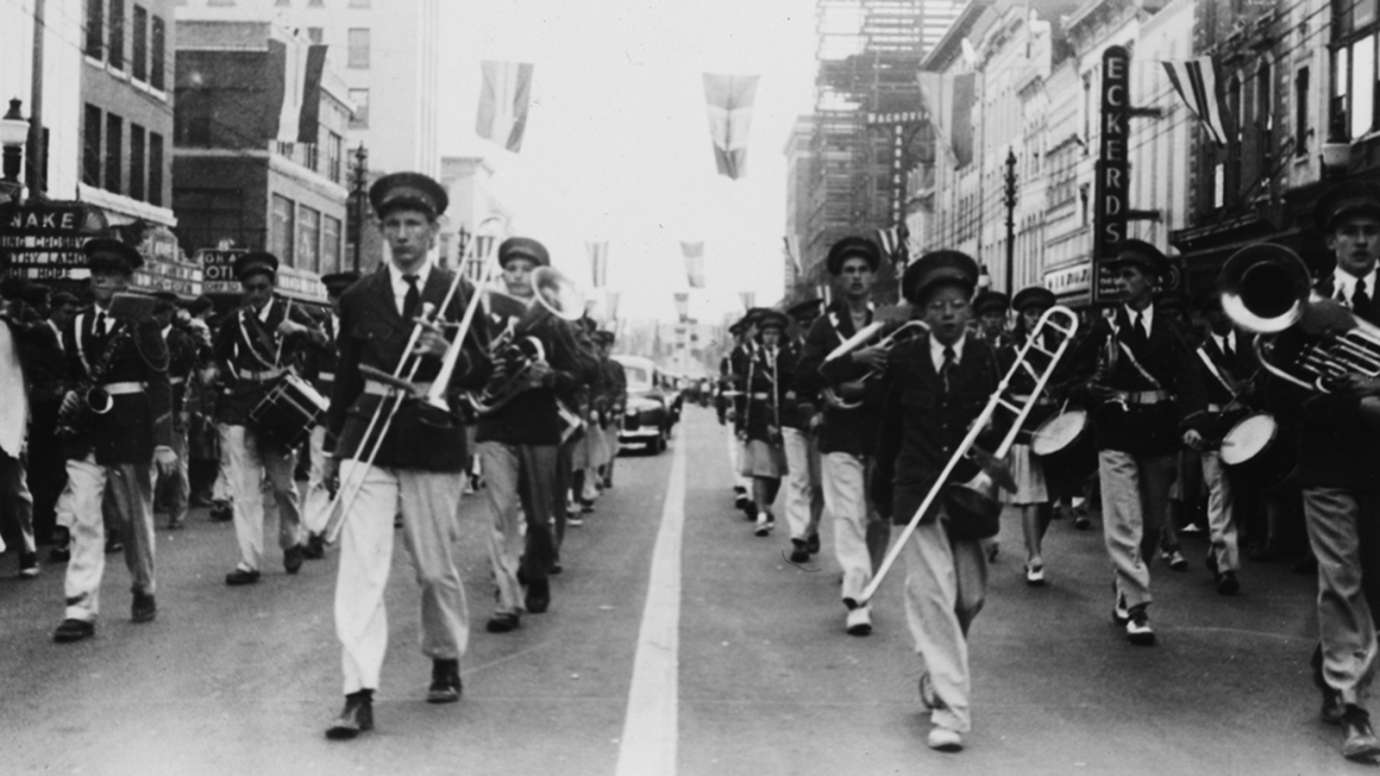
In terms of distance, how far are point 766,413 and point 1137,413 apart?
6.85m

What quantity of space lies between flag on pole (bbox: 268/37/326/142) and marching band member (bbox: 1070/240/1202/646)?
17.0 meters

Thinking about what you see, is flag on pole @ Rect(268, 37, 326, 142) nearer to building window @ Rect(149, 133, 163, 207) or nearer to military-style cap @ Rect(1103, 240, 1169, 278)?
military-style cap @ Rect(1103, 240, 1169, 278)

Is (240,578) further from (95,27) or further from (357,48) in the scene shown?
(357,48)

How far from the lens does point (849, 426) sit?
34.7 ft

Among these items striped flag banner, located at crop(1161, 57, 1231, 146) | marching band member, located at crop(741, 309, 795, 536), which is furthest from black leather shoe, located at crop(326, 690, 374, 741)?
striped flag banner, located at crop(1161, 57, 1231, 146)

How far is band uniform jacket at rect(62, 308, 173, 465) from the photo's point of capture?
30.6ft

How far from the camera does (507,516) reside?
9.75 metres

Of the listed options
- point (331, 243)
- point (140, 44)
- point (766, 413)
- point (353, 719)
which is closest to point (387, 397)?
point (353, 719)

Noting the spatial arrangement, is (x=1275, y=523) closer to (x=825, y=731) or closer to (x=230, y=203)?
(x=825, y=731)

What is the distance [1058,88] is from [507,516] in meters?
41.8

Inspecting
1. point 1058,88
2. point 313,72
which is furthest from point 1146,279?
point 1058,88

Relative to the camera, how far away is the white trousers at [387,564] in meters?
6.74

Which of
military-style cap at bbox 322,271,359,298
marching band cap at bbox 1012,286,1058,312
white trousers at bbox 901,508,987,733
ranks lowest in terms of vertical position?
white trousers at bbox 901,508,987,733

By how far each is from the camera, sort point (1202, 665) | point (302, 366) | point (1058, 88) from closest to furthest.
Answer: point (1202, 665) < point (302, 366) < point (1058, 88)
